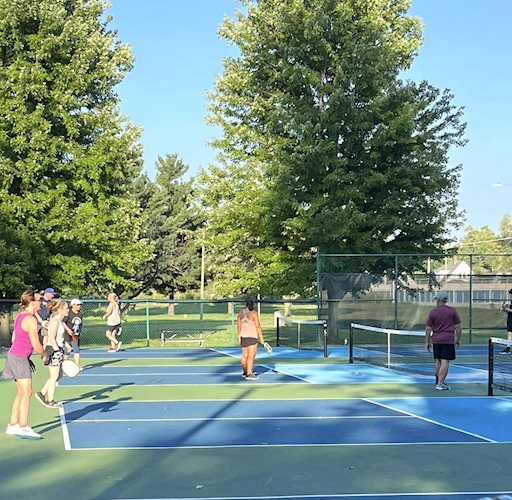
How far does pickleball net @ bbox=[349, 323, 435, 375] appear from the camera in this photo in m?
20.7

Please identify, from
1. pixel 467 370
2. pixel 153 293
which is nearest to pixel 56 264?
pixel 467 370

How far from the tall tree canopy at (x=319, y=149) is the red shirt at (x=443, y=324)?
12492 mm

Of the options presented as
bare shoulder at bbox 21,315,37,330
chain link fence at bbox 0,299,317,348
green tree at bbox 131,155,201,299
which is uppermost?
green tree at bbox 131,155,201,299

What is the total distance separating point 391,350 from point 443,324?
1119 centimetres

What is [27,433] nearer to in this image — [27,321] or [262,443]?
[27,321]

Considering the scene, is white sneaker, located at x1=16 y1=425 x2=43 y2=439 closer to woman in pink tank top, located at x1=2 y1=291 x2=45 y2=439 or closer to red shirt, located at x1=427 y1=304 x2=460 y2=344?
woman in pink tank top, located at x1=2 y1=291 x2=45 y2=439

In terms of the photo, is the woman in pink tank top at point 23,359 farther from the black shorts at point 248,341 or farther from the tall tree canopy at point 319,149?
the tall tree canopy at point 319,149

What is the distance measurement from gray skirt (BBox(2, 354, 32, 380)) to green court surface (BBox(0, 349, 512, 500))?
33.7 inches

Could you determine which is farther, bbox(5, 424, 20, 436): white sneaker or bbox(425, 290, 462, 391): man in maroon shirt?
bbox(425, 290, 462, 391): man in maroon shirt

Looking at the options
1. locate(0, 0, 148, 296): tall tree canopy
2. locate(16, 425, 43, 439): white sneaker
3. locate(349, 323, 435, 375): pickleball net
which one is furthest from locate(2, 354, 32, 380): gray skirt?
locate(0, 0, 148, 296): tall tree canopy

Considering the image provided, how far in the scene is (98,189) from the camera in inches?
1169

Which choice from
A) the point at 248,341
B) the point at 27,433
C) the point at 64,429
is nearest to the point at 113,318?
the point at 248,341

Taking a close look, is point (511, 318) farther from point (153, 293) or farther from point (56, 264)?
point (153, 293)

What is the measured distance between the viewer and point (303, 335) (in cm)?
3362
